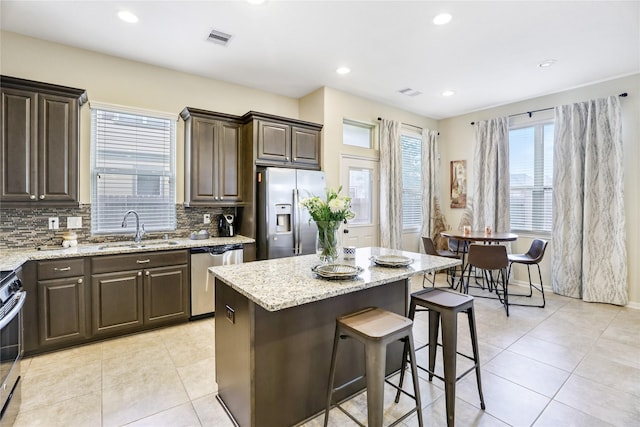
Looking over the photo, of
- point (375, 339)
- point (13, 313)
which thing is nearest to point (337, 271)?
point (375, 339)

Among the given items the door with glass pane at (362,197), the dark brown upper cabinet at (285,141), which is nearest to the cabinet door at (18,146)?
the dark brown upper cabinet at (285,141)

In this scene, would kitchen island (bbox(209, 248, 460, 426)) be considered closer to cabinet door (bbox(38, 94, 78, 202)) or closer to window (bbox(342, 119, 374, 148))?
cabinet door (bbox(38, 94, 78, 202))

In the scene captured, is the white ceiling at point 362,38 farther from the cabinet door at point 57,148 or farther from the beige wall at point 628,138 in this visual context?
the cabinet door at point 57,148

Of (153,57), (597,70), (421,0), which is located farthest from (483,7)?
(153,57)

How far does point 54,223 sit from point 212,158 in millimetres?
1766

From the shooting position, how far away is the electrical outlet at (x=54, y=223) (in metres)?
3.15

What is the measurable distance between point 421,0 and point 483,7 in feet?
1.90

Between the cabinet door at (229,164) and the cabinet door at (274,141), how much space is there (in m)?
0.37

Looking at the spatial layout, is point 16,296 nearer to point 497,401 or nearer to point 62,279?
→ point 62,279

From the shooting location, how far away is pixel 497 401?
6.98ft

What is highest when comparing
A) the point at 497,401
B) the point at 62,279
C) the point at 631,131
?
the point at 631,131

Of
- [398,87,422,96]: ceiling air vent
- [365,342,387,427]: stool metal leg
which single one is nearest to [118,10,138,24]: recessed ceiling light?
[365,342,387,427]: stool metal leg

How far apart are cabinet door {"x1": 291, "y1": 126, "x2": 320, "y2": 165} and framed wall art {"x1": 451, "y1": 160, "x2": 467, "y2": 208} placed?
3.08 metres

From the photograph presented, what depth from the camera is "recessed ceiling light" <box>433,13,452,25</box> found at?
276 centimetres
